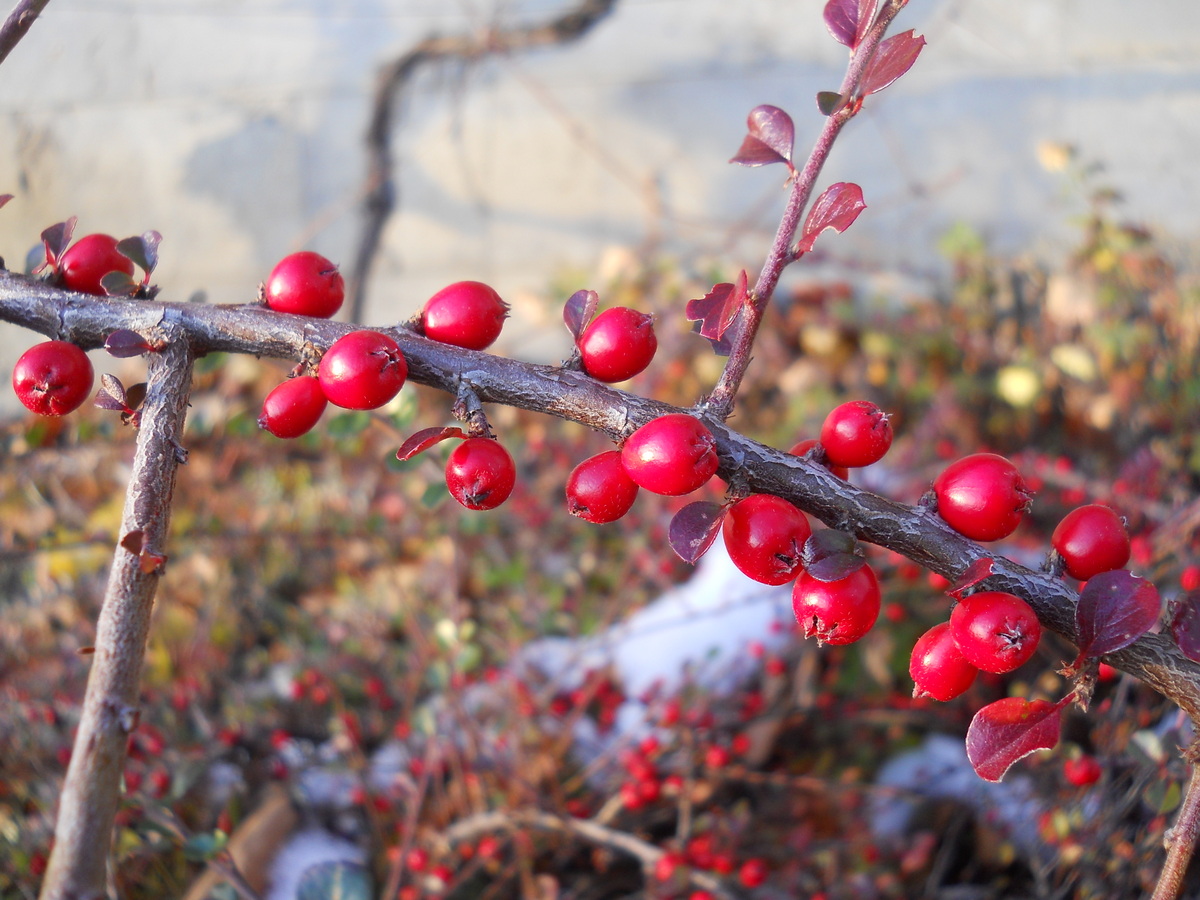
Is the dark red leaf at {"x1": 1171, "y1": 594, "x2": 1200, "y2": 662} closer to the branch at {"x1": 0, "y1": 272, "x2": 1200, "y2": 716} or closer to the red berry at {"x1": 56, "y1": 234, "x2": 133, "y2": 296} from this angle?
the branch at {"x1": 0, "y1": 272, "x2": 1200, "y2": 716}

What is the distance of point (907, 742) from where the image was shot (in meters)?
1.85

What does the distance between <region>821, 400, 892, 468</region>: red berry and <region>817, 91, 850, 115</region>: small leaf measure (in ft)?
0.74

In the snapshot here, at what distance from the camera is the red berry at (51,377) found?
0.67 meters


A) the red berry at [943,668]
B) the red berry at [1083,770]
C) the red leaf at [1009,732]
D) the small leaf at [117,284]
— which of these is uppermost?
the small leaf at [117,284]

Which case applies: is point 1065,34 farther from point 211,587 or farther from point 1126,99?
point 211,587

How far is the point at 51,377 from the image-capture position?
0.68 meters

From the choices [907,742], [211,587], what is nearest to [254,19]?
[211,587]

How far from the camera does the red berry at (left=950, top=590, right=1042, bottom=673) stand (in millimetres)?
575

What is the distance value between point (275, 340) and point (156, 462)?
139 millimetres

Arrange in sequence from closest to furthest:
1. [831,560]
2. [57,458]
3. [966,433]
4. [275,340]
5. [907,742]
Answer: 1. [831,560]
2. [275,340]
3. [907,742]
4. [57,458]
5. [966,433]

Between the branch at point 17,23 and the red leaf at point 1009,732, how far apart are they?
37.6 inches

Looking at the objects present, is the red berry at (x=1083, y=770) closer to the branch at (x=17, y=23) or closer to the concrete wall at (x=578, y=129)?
the branch at (x=17, y=23)

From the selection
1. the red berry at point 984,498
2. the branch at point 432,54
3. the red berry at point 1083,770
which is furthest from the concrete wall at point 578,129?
the red berry at point 984,498

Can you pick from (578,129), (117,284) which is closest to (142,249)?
(117,284)
